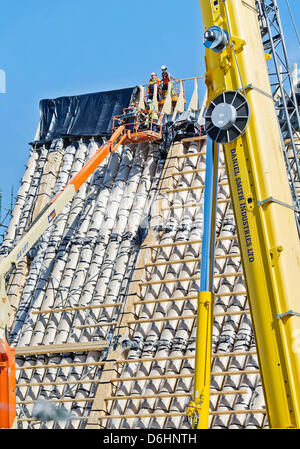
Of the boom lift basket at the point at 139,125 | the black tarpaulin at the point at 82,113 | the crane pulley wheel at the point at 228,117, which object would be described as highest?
the black tarpaulin at the point at 82,113

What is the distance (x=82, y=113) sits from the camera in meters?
34.0

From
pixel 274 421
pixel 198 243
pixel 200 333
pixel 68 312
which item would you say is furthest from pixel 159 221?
pixel 274 421

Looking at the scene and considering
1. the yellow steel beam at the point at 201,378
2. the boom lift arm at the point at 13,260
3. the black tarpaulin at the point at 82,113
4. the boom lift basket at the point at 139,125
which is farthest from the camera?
the black tarpaulin at the point at 82,113

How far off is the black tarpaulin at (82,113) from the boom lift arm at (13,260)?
2.31 m

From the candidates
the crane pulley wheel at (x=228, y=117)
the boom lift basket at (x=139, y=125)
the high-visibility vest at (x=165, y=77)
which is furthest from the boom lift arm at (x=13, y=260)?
the crane pulley wheel at (x=228, y=117)

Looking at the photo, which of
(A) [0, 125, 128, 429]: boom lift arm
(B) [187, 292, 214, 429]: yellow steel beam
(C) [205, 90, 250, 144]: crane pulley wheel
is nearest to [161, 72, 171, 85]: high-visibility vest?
(A) [0, 125, 128, 429]: boom lift arm

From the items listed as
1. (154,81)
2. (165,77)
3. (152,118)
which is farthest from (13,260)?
(165,77)

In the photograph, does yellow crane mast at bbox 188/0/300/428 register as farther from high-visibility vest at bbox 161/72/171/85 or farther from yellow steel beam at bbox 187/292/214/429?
high-visibility vest at bbox 161/72/171/85

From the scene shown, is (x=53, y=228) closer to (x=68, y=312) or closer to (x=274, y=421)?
(x=68, y=312)

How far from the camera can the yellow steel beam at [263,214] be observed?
38.5 feet

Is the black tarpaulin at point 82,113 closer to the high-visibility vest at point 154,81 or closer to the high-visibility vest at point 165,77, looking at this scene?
the high-visibility vest at point 154,81

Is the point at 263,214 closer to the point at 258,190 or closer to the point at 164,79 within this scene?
the point at 258,190

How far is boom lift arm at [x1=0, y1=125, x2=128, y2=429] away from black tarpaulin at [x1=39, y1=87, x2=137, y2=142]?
2.31m

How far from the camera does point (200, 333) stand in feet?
43.7
